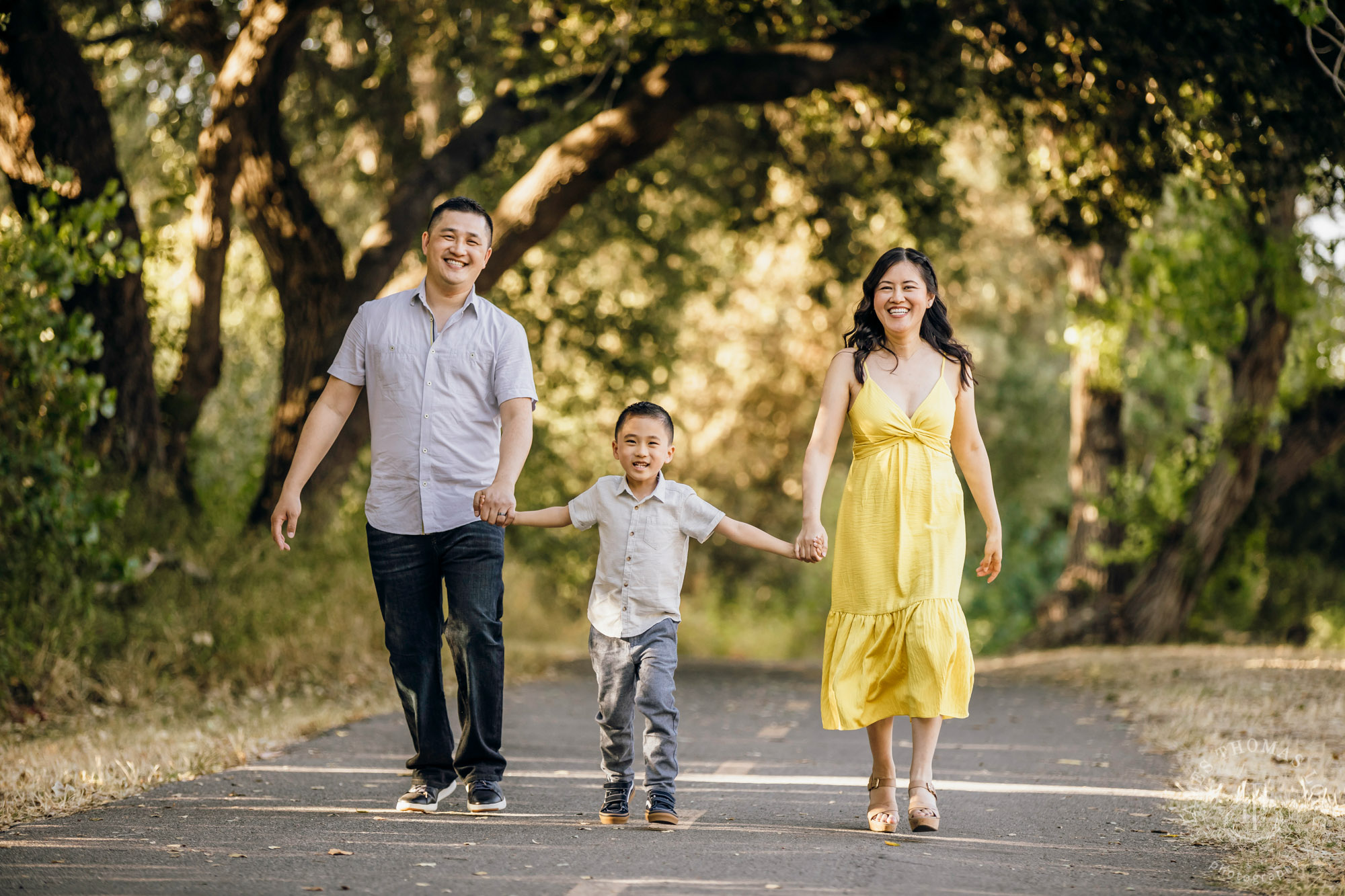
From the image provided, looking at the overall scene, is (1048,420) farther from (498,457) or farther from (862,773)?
(498,457)

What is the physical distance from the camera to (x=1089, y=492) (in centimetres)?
1546

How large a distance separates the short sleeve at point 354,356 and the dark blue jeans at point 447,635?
575mm

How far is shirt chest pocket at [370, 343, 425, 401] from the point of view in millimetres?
4965

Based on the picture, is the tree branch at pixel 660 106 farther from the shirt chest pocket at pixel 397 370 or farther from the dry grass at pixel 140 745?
the shirt chest pocket at pixel 397 370

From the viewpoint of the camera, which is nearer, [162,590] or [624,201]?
[162,590]

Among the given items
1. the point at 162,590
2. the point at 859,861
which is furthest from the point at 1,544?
the point at 859,861

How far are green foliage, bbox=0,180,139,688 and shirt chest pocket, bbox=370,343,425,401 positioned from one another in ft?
12.0

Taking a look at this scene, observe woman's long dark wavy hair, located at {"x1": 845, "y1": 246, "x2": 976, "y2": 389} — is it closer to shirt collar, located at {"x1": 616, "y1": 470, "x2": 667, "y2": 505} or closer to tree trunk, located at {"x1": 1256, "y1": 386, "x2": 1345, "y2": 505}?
shirt collar, located at {"x1": 616, "y1": 470, "x2": 667, "y2": 505}

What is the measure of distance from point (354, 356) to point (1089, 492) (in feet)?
39.3

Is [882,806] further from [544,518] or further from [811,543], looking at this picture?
[544,518]

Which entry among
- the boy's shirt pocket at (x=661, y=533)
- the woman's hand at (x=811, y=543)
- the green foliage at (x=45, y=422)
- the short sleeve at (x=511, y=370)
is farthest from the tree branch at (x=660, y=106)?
the woman's hand at (x=811, y=543)

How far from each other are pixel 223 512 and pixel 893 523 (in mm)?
7400

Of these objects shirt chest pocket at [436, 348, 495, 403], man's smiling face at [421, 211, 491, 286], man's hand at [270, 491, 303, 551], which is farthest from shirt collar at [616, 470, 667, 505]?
man's hand at [270, 491, 303, 551]

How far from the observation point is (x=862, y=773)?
20.9 feet
